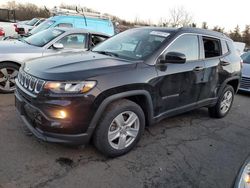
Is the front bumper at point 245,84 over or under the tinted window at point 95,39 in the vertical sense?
under

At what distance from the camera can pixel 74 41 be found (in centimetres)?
684

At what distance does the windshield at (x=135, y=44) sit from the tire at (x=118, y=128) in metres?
0.79

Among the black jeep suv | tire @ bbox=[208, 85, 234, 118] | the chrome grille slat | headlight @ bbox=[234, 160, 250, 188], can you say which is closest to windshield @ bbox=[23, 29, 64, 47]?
the black jeep suv

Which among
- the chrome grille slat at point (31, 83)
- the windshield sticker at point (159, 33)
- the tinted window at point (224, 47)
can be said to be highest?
the windshield sticker at point (159, 33)

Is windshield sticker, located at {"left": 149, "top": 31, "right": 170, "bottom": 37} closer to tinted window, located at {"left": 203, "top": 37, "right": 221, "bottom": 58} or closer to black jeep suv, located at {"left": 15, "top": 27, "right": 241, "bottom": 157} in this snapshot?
black jeep suv, located at {"left": 15, "top": 27, "right": 241, "bottom": 157}

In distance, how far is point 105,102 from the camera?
3354 mm

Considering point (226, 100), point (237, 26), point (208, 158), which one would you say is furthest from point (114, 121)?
point (237, 26)

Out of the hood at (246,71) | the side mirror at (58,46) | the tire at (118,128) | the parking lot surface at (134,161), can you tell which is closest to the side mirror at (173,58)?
the tire at (118,128)

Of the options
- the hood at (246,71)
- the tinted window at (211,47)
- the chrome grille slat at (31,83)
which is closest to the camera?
the chrome grille slat at (31,83)

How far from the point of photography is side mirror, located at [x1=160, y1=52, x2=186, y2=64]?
12.9ft

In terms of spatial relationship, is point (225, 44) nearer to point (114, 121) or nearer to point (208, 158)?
point (208, 158)

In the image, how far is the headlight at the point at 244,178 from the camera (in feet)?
6.91

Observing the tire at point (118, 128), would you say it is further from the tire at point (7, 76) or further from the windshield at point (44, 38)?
the windshield at point (44, 38)

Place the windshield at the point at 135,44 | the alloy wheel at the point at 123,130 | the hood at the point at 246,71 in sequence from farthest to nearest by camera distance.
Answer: the hood at the point at 246,71 < the windshield at the point at 135,44 < the alloy wheel at the point at 123,130
